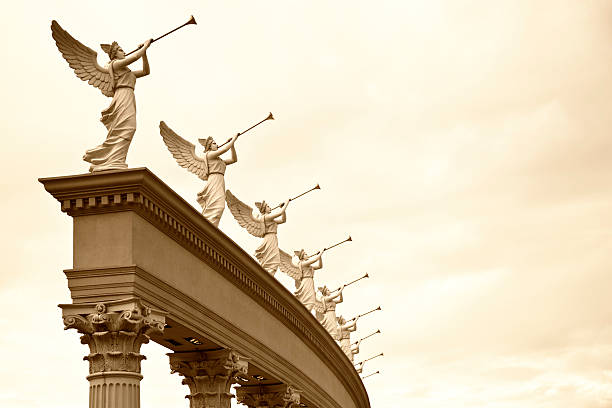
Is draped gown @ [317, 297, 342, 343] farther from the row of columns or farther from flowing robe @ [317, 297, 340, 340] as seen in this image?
the row of columns

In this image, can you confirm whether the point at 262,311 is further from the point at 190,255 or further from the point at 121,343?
the point at 121,343

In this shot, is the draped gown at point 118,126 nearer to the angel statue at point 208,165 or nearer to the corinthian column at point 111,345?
the corinthian column at point 111,345

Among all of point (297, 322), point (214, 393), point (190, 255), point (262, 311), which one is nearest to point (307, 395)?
point (297, 322)

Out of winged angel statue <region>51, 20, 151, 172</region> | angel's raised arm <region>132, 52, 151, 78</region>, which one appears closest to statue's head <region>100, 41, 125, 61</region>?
winged angel statue <region>51, 20, 151, 172</region>

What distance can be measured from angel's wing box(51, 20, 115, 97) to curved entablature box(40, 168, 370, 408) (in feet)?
10.0

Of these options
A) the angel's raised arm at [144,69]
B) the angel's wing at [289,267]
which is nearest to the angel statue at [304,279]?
the angel's wing at [289,267]

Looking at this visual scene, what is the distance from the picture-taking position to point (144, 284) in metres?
25.8

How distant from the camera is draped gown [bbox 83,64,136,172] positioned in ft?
85.8

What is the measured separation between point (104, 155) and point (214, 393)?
895 cm

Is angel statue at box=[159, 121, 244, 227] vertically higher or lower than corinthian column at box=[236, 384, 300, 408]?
higher

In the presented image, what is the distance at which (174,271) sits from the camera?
92.4 ft

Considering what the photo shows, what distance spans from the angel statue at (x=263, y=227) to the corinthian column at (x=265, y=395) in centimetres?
433

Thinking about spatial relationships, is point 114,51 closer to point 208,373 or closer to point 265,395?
point 208,373

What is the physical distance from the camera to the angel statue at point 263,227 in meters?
39.5
